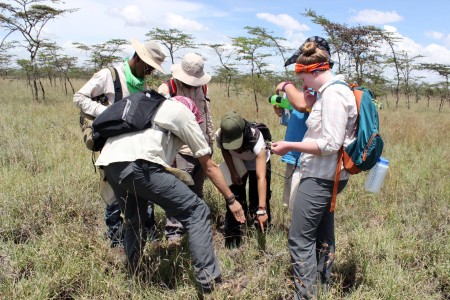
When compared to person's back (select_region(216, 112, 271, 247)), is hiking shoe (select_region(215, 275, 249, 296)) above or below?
below

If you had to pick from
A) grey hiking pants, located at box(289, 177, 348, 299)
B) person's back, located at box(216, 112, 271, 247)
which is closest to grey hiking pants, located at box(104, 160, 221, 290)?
grey hiking pants, located at box(289, 177, 348, 299)

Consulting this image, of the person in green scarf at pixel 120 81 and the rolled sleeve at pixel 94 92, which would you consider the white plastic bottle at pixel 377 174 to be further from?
the rolled sleeve at pixel 94 92

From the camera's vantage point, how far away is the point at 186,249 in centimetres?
270

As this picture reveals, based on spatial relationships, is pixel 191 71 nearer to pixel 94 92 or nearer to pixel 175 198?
pixel 94 92

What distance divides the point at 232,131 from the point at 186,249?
101 cm

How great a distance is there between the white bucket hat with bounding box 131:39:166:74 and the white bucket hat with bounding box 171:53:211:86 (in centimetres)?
18

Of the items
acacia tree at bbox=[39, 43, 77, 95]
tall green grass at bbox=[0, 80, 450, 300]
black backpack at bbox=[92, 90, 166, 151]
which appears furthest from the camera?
acacia tree at bbox=[39, 43, 77, 95]

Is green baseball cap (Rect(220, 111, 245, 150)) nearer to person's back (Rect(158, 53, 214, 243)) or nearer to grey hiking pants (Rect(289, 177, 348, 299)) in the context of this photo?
person's back (Rect(158, 53, 214, 243))

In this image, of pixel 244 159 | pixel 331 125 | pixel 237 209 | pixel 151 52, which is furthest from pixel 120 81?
pixel 331 125

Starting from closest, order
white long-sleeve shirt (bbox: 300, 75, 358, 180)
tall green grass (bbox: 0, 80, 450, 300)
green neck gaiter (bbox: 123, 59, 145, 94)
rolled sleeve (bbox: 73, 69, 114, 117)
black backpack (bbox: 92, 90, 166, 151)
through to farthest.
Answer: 1. white long-sleeve shirt (bbox: 300, 75, 358, 180)
2. black backpack (bbox: 92, 90, 166, 151)
3. tall green grass (bbox: 0, 80, 450, 300)
4. rolled sleeve (bbox: 73, 69, 114, 117)
5. green neck gaiter (bbox: 123, 59, 145, 94)

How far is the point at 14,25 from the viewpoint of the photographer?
1220cm

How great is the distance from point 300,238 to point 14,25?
13.7 m

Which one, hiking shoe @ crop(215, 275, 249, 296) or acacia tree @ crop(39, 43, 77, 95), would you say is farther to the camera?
acacia tree @ crop(39, 43, 77, 95)

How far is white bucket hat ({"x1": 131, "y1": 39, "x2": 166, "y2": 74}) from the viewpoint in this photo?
2.54m
